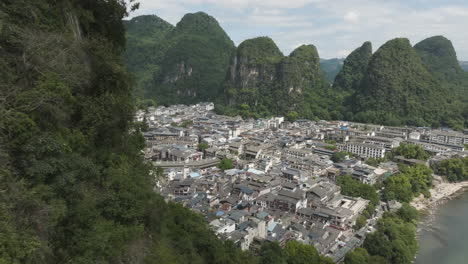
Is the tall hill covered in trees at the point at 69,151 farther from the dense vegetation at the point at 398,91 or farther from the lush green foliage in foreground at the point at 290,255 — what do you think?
the dense vegetation at the point at 398,91

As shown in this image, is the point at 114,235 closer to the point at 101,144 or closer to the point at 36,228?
the point at 36,228

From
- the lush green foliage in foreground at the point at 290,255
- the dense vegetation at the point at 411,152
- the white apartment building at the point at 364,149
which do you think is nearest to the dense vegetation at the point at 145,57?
the white apartment building at the point at 364,149

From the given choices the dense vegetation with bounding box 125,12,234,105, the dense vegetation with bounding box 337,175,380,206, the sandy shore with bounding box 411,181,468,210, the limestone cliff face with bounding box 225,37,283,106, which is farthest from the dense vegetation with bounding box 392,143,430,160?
the dense vegetation with bounding box 125,12,234,105

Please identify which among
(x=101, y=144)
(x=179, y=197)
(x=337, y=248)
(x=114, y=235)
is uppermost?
(x=101, y=144)

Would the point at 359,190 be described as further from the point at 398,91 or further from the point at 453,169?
the point at 398,91

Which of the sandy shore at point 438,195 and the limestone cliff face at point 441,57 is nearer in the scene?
the sandy shore at point 438,195

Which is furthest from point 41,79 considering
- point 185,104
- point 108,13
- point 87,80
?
point 185,104
